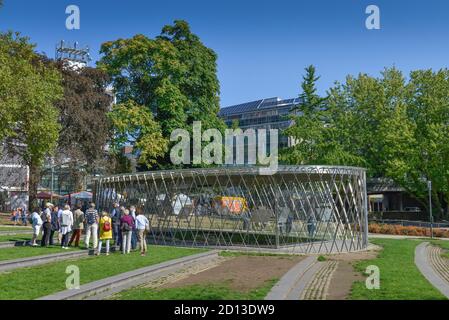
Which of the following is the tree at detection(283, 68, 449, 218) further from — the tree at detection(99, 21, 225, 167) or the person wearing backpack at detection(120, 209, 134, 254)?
the person wearing backpack at detection(120, 209, 134, 254)

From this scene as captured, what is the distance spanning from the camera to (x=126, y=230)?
1933 centimetres

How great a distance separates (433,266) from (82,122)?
87.7ft

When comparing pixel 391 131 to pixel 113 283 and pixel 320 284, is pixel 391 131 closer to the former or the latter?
pixel 320 284

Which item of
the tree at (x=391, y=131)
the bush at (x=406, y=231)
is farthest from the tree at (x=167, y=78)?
the bush at (x=406, y=231)

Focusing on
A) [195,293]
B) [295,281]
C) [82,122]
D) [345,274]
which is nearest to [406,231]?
[345,274]

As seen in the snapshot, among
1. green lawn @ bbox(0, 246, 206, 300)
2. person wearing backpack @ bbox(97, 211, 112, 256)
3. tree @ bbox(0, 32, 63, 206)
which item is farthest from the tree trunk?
green lawn @ bbox(0, 246, 206, 300)

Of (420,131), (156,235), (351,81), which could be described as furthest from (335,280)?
(351,81)

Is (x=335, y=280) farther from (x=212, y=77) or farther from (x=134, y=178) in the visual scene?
(x=212, y=77)

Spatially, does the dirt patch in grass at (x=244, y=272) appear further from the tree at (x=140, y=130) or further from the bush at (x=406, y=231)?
the tree at (x=140, y=130)

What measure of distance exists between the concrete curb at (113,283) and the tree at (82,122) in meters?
22.7

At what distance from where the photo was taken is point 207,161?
Result: 4141cm

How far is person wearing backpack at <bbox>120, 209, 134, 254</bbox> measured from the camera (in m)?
19.3

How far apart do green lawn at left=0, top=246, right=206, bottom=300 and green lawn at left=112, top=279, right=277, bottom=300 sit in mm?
1584

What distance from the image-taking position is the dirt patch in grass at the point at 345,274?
37.9 feet
